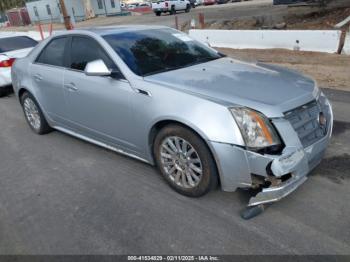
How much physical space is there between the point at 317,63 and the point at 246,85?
19.9ft

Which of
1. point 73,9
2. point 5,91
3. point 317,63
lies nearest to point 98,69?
point 5,91

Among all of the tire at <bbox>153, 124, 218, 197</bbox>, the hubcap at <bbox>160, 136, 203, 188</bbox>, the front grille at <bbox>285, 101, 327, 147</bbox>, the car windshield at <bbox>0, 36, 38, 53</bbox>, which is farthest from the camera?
the car windshield at <bbox>0, 36, 38, 53</bbox>

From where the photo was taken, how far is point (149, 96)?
333 centimetres

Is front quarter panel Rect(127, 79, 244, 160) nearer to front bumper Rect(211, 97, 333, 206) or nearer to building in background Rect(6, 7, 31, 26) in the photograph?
front bumper Rect(211, 97, 333, 206)

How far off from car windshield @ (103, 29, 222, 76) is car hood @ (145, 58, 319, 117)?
0.62ft

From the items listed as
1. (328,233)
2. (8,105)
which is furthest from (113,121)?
(8,105)

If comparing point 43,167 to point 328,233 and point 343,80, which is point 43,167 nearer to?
point 328,233

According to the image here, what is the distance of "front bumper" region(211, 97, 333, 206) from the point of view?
2732mm

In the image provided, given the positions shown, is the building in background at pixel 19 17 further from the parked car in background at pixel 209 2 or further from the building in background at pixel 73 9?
the parked car in background at pixel 209 2

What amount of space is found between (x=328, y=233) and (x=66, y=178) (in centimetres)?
289

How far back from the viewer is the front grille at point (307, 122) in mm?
2895

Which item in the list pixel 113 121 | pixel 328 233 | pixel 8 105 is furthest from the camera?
pixel 8 105

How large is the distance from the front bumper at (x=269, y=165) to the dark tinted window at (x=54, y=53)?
279 cm

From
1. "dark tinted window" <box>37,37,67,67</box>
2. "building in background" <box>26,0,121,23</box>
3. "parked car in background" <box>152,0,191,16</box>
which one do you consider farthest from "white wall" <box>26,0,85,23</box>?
"dark tinted window" <box>37,37,67,67</box>
